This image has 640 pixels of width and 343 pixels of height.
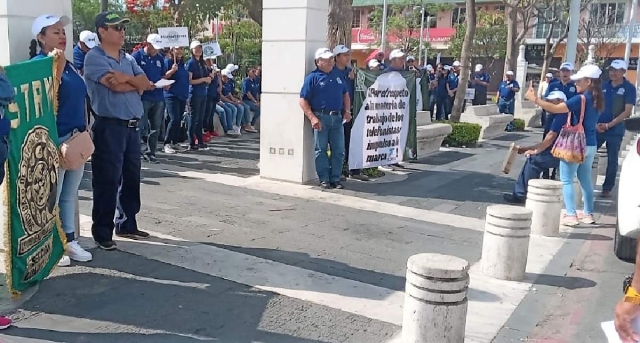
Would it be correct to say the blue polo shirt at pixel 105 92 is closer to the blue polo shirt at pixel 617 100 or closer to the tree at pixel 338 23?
the tree at pixel 338 23

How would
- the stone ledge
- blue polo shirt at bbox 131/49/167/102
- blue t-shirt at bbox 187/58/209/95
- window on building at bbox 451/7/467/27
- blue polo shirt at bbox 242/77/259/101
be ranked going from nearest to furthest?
blue polo shirt at bbox 131/49/167/102 < blue t-shirt at bbox 187/58/209/95 < the stone ledge < blue polo shirt at bbox 242/77/259/101 < window on building at bbox 451/7/467/27

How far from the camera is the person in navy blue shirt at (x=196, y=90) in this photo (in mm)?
11938

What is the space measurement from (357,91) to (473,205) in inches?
96.0

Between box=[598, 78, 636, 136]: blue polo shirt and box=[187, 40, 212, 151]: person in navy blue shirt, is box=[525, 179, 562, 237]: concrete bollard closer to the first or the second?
box=[598, 78, 636, 136]: blue polo shirt

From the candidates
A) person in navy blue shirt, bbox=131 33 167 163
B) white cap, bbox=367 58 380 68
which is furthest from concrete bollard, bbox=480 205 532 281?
person in navy blue shirt, bbox=131 33 167 163

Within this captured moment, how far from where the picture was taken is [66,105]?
4949 mm

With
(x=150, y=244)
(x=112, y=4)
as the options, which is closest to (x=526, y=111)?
(x=150, y=244)

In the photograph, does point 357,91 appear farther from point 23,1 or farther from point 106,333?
point 106,333

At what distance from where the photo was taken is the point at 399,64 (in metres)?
10.4

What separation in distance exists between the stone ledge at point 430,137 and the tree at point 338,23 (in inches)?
99.8

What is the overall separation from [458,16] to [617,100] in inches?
1996

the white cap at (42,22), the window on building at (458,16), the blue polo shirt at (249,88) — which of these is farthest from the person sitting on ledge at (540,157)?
the window on building at (458,16)

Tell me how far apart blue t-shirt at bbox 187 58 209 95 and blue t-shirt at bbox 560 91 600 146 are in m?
6.74

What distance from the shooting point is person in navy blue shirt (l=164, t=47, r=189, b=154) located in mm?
11281
